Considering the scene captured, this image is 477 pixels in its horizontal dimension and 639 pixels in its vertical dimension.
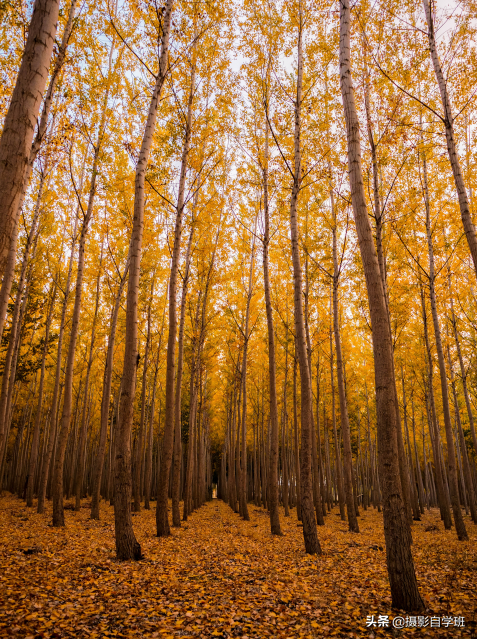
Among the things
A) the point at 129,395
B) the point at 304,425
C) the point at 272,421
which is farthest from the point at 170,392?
the point at 304,425

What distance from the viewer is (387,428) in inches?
138

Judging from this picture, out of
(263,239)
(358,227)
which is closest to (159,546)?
(358,227)

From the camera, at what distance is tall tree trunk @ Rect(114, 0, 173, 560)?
5172mm

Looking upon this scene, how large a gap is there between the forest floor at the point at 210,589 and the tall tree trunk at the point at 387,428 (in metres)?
0.30

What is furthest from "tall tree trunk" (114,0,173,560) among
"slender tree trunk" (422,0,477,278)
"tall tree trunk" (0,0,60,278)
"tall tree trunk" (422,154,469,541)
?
"tall tree trunk" (422,154,469,541)

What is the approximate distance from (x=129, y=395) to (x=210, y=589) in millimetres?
2795

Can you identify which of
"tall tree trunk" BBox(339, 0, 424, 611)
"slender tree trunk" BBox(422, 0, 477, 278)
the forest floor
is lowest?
the forest floor

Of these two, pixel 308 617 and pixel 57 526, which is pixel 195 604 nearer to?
pixel 308 617

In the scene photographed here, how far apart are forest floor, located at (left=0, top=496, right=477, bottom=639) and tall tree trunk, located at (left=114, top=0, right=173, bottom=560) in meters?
0.36

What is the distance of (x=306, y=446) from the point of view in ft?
21.1

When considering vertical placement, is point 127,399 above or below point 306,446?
above

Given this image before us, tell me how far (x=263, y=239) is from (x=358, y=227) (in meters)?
5.64

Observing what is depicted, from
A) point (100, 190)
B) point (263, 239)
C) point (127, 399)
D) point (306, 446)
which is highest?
point (100, 190)

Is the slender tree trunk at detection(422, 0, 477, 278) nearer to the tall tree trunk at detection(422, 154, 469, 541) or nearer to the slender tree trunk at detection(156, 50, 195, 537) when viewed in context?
the tall tree trunk at detection(422, 154, 469, 541)
